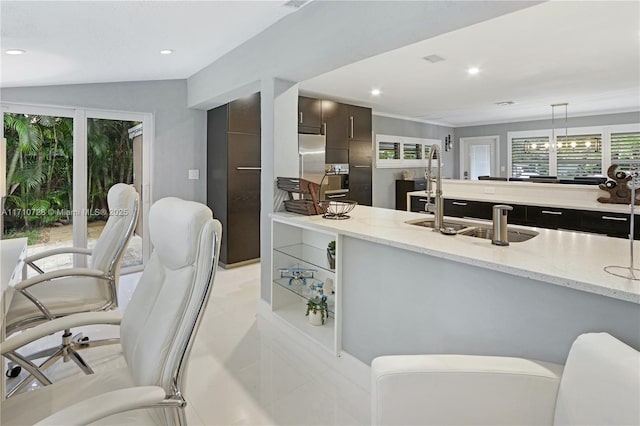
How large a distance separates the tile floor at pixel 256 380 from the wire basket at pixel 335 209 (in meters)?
0.96

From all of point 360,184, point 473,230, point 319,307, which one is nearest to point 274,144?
point 319,307

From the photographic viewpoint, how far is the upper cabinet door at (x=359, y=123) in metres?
5.90

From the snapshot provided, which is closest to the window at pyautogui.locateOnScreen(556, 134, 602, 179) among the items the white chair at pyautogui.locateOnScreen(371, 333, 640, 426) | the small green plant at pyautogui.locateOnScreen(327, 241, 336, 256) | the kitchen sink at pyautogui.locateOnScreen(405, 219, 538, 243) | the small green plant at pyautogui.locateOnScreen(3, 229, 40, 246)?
the kitchen sink at pyautogui.locateOnScreen(405, 219, 538, 243)

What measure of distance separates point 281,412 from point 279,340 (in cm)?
81

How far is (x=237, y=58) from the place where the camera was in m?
3.26

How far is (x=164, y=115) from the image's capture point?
434cm

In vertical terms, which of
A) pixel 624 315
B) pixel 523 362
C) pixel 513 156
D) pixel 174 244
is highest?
pixel 513 156

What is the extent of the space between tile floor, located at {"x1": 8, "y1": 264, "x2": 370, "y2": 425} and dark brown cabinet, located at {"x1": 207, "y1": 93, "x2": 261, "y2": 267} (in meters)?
1.61

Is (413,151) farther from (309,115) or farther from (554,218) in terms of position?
(554,218)

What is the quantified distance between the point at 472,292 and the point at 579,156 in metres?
7.87

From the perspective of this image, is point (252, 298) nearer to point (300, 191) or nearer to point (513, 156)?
point (300, 191)

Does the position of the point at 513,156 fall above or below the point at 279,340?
above

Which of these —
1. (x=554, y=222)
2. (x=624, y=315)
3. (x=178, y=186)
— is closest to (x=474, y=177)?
(x=554, y=222)

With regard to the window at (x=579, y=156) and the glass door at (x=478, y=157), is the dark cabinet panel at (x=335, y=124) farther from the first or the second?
the window at (x=579, y=156)
